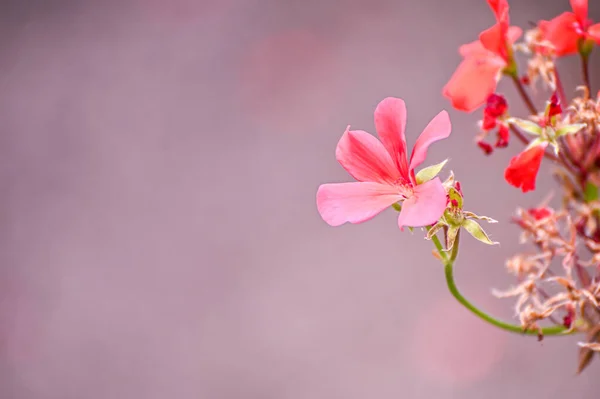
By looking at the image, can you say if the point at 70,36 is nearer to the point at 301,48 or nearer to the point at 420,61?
the point at 301,48

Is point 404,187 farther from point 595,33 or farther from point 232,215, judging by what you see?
point 232,215

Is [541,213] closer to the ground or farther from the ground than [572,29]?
closer to the ground

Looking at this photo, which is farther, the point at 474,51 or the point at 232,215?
the point at 232,215

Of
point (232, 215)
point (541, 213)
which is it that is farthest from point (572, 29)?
point (232, 215)

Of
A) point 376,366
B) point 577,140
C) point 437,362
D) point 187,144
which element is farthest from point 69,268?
point 577,140

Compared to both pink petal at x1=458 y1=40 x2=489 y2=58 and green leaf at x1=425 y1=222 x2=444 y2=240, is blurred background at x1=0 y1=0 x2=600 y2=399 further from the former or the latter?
green leaf at x1=425 y1=222 x2=444 y2=240

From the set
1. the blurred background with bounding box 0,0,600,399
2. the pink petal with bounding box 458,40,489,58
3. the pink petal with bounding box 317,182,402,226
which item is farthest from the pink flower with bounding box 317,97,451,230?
the blurred background with bounding box 0,0,600,399
